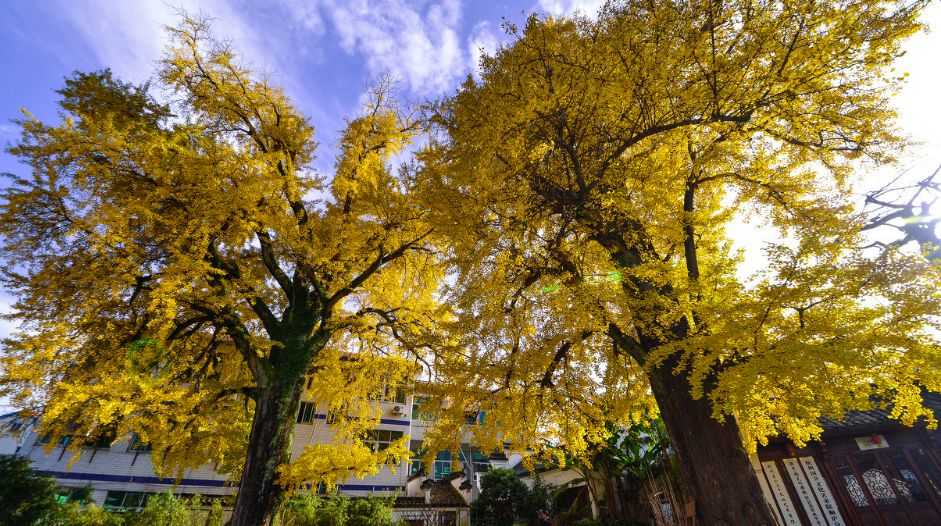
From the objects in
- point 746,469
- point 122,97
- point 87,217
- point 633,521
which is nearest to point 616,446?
point 633,521

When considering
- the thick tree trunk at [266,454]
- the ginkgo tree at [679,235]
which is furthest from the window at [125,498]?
the ginkgo tree at [679,235]

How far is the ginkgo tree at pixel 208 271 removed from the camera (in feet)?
22.4

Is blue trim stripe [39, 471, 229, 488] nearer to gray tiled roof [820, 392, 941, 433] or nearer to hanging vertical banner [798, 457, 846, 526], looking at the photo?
hanging vertical banner [798, 457, 846, 526]

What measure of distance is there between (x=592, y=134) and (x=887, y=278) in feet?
13.7

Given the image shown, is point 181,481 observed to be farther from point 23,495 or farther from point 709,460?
point 709,460

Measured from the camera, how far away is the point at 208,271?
26.3ft

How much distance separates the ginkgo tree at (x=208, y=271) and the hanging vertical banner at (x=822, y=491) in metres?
11.3

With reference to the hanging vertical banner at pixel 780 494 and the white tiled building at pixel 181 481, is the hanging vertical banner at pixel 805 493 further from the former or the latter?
the white tiled building at pixel 181 481

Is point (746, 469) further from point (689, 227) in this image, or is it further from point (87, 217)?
point (87, 217)

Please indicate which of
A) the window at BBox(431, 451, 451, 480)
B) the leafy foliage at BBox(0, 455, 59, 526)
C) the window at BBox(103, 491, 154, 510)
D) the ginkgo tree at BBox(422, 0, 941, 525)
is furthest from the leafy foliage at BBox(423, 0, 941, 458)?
the window at BBox(103, 491, 154, 510)

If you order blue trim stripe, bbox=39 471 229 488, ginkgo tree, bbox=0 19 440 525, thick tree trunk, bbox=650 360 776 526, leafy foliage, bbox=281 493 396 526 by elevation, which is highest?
ginkgo tree, bbox=0 19 440 525

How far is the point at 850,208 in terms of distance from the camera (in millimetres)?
6207

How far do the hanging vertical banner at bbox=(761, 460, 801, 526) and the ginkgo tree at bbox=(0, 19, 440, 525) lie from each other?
10844 mm

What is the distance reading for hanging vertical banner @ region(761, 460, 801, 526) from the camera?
10000mm
